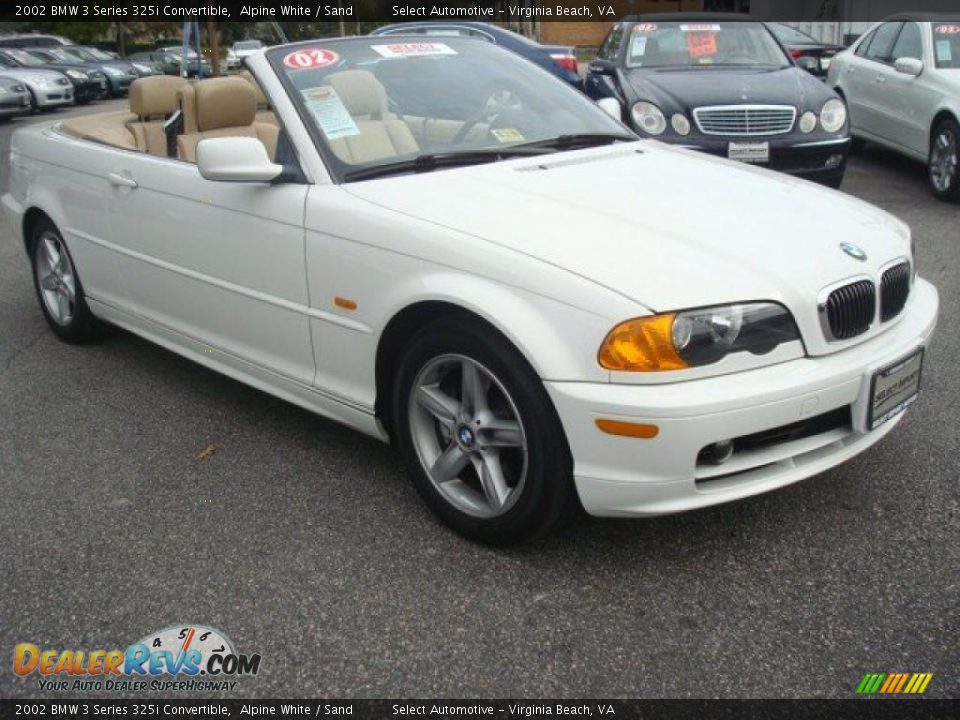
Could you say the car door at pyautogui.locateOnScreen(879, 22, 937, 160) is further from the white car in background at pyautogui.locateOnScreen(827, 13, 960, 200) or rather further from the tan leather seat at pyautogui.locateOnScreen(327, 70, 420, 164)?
the tan leather seat at pyautogui.locateOnScreen(327, 70, 420, 164)

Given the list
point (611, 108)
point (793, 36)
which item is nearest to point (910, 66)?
point (611, 108)

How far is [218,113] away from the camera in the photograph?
457 centimetres

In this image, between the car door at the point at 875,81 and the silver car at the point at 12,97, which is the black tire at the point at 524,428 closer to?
the car door at the point at 875,81

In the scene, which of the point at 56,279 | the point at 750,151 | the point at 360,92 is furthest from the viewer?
the point at 750,151

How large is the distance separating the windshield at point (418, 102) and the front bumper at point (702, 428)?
1.31m

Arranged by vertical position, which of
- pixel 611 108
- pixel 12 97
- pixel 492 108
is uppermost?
pixel 492 108

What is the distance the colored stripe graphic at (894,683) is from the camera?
238 centimetres

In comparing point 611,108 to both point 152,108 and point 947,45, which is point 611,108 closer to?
point 152,108

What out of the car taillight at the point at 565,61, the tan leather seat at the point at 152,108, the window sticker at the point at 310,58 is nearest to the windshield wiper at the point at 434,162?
the window sticker at the point at 310,58

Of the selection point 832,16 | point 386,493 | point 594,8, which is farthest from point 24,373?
point 594,8

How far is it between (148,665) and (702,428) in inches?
62.0

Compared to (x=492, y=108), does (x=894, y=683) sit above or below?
below

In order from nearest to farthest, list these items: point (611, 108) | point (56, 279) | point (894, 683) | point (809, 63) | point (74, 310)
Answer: point (894, 683) → point (611, 108) → point (74, 310) → point (56, 279) → point (809, 63)

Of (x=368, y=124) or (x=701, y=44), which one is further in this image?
(x=701, y=44)
